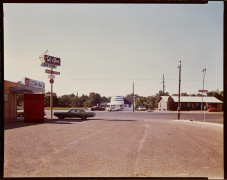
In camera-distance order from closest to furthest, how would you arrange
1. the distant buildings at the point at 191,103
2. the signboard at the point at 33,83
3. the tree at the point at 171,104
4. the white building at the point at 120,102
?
the signboard at the point at 33,83 < the distant buildings at the point at 191,103 < the tree at the point at 171,104 < the white building at the point at 120,102

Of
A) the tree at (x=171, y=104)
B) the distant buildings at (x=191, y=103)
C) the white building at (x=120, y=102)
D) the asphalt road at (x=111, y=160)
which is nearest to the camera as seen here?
the asphalt road at (x=111, y=160)

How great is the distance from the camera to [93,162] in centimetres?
589

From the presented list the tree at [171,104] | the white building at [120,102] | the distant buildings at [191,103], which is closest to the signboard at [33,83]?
the tree at [171,104]

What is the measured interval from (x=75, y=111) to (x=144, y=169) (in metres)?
18.5

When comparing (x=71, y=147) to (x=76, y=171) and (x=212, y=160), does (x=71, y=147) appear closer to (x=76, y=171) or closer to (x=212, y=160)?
(x=76, y=171)

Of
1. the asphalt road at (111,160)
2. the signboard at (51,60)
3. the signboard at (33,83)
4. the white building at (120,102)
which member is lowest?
the white building at (120,102)

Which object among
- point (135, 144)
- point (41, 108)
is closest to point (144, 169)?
point (135, 144)

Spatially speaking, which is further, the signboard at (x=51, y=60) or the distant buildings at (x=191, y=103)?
the distant buildings at (x=191, y=103)

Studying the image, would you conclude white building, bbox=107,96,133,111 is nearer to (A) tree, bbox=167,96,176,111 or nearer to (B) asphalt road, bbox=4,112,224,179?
(A) tree, bbox=167,96,176,111

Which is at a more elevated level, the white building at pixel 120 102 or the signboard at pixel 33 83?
the signboard at pixel 33 83

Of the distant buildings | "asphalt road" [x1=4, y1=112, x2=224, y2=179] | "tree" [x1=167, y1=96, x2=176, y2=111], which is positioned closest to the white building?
the distant buildings

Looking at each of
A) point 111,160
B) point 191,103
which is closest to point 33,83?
point 111,160

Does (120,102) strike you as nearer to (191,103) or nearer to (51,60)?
(191,103)

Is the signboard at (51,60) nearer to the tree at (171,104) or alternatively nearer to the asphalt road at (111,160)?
the asphalt road at (111,160)
